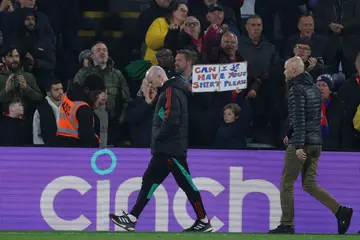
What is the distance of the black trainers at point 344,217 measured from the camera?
43.4 ft

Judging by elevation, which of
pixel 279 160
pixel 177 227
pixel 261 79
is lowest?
pixel 177 227

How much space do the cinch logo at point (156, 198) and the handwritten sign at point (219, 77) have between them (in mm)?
1296

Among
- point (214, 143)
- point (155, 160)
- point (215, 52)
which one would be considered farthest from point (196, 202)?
Result: point (215, 52)

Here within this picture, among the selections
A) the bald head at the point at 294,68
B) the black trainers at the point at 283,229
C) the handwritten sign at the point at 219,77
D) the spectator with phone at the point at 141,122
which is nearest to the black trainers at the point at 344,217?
the black trainers at the point at 283,229

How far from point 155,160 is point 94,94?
77.0 inches

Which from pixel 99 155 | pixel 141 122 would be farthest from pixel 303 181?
pixel 99 155

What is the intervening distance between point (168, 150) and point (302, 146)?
1599mm

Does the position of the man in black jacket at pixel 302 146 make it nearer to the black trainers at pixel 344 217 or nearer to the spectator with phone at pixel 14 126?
the black trainers at pixel 344 217

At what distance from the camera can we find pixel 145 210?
14.0m

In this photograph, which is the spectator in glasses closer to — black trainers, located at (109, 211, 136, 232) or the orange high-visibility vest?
the orange high-visibility vest

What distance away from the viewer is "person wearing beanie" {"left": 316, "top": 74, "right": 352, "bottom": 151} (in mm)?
15031

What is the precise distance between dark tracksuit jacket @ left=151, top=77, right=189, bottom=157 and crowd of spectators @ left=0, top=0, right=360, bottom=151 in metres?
0.85

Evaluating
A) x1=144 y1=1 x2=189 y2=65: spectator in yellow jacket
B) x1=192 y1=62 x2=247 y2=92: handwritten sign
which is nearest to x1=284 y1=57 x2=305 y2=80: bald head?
x1=192 y1=62 x2=247 y2=92: handwritten sign

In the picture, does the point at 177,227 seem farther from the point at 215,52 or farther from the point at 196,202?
the point at 215,52
